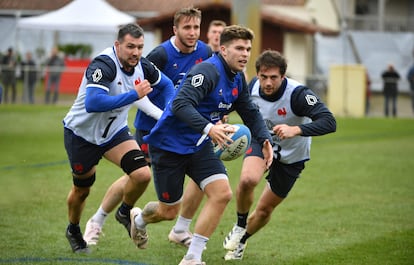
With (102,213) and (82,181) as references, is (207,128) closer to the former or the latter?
(82,181)

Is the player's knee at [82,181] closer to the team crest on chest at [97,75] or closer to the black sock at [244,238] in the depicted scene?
the team crest on chest at [97,75]

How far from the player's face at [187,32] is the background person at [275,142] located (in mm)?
986

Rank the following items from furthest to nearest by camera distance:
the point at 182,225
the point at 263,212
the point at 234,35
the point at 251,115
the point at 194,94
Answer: the point at 182,225 → the point at 263,212 → the point at 251,115 → the point at 234,35 → the point at 194,94

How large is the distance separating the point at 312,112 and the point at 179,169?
144 centimetres

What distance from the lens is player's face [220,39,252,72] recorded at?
7.11 meters

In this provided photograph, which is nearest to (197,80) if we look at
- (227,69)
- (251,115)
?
(227,69)

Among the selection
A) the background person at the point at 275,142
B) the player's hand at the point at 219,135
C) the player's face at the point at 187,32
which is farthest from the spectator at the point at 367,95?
the player's hand at the point at 219,135

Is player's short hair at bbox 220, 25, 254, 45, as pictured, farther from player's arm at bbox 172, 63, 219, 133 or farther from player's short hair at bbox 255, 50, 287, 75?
player's short hair at bbox 255, 50, 287, 75

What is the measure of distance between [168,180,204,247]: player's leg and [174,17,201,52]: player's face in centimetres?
160

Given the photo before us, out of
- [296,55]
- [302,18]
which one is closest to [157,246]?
[296,55]

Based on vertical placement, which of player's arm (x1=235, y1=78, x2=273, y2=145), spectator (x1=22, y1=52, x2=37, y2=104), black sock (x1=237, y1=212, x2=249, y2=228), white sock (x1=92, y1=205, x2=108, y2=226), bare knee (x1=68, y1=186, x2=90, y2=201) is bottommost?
spectator (x1=22, y1=52, x2=37, y2=104)

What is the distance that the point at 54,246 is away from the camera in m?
8.24

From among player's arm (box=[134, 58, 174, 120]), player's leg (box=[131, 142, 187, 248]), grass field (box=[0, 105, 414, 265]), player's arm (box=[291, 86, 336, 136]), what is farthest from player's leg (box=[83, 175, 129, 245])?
player's arm (box=[291, 86, 336, 136])

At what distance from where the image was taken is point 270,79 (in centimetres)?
797
